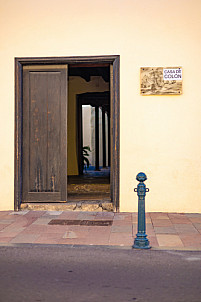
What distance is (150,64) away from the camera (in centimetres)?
709

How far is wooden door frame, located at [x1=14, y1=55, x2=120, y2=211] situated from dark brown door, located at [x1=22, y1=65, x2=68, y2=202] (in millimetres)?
112

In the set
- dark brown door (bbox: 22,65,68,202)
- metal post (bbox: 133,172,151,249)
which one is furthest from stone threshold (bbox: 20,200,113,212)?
metal post (bbox: 133,172,151,249)

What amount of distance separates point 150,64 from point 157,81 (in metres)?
0.33

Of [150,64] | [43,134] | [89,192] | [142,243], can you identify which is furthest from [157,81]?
[142,243]

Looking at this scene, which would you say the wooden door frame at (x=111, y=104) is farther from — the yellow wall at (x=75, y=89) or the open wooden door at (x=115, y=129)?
the yellow wall at (x=75, y=89)

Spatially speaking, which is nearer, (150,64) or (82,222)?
(82,222)

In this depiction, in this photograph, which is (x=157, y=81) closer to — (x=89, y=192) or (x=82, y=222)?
(x=82, y=222)

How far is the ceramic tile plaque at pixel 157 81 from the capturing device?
7047 millimetres

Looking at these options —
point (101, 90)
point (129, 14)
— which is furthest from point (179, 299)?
point (101, 90)

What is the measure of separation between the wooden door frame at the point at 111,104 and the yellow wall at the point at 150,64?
91mm

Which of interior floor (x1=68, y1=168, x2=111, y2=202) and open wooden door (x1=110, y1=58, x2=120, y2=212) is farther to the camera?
interior floor (x1=68, y1=168, x2=111, y2=202)

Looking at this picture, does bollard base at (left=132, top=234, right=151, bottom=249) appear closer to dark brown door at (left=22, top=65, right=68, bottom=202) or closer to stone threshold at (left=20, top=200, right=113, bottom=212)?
stone threshold at (left=20, top=200, right=113, bottom=212)

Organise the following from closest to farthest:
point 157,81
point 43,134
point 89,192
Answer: point 157,81, point 43,134, point 89,192

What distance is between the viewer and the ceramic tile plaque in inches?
277
